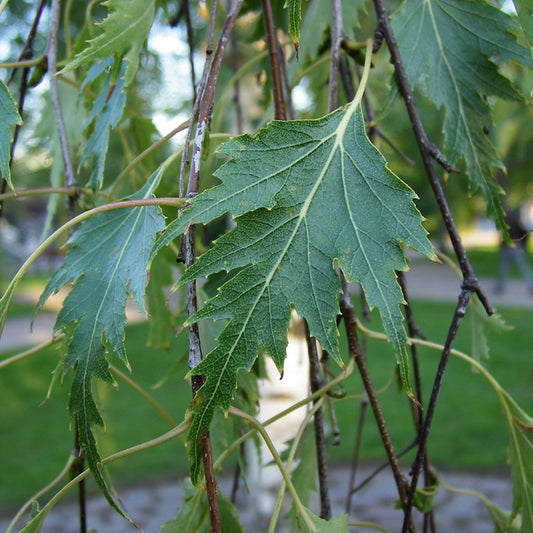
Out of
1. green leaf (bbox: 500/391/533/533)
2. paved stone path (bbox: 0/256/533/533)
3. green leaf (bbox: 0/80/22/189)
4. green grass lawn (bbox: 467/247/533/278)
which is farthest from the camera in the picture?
green grass lawn (bbox: 467/247/533/278)

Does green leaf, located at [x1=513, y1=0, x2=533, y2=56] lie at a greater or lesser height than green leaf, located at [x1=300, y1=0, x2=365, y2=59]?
lesser

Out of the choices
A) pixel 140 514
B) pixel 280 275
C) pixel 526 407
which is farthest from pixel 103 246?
pixel 526 407

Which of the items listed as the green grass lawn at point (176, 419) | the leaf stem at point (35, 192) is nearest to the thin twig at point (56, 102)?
the leaf stem at point (35, 192)

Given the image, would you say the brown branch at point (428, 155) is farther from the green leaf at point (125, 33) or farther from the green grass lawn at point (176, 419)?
the green grass lawn at point (176, 419)

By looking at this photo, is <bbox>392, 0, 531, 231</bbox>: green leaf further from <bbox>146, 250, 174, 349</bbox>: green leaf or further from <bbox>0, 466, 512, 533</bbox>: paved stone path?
<bbox>0, 466, 512, 533</bbox>: paved stone path

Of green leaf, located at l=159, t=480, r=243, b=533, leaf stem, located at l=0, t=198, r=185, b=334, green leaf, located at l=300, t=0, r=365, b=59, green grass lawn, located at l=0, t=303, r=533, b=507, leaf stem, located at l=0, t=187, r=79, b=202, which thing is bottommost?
green grass lawn, located at l=0, t=303, r=533, b=507

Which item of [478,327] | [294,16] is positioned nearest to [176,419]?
[478,327]

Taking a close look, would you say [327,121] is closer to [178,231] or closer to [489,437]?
[178,231]

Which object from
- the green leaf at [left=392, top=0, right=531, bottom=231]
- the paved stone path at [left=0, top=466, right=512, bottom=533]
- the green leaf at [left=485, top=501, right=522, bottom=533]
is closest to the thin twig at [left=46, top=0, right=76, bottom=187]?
the green leaf at [left=392, top=0, right=531, bottom=231]
